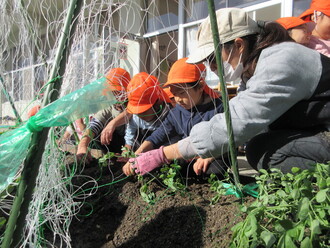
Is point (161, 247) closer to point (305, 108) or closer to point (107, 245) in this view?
point (107, 245)

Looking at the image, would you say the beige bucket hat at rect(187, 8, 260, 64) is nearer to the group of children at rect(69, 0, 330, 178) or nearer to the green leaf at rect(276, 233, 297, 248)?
the group of children at rect(69, 0, 330, 178)

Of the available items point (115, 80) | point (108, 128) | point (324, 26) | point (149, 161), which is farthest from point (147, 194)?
point (324, 26)

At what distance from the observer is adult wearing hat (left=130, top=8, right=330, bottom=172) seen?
Result: 105 centimetres

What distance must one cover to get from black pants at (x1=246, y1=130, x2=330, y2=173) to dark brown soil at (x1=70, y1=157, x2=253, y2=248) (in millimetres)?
274

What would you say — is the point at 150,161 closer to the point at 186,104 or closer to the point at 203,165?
the point at 203,165

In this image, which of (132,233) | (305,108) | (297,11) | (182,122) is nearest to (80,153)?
(182,122)

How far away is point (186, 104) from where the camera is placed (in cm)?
186

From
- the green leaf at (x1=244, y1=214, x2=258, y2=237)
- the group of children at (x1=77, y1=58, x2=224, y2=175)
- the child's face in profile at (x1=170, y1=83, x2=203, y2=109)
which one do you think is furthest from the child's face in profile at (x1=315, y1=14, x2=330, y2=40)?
the green leaf at (x1=244, y1=214, x2=258, y2=237)

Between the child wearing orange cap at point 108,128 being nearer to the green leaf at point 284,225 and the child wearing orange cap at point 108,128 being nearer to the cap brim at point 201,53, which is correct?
the cap brim at point 201,53

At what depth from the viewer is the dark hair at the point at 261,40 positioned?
1.21 metres

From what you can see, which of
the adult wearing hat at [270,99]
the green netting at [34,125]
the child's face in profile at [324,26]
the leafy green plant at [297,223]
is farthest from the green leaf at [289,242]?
the child's face in profile at [324,26]

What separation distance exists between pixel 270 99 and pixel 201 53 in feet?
1.38

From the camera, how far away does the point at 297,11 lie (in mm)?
3900

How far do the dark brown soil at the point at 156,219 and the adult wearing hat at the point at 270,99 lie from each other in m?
0.22
